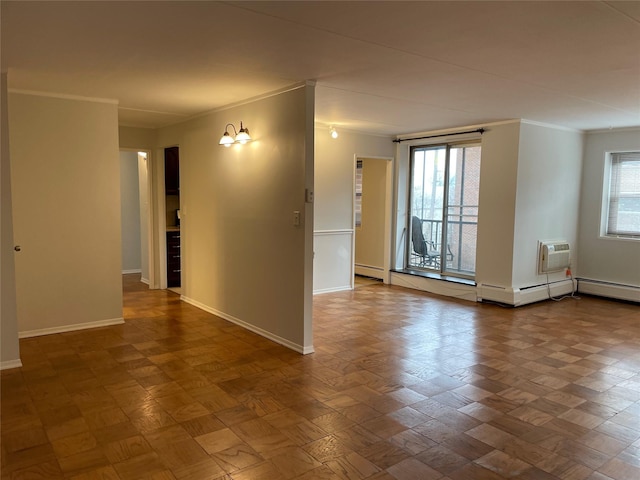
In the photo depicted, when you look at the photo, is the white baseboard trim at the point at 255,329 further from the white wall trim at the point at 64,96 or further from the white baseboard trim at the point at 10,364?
the white wall trim at the point at 64,96

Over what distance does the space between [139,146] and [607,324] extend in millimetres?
6350

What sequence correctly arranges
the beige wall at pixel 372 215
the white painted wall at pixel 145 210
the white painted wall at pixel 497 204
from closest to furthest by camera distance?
the white painted wall at pixel 497 204, the white painted wall at pixel 145 210, the beige wall at pixel 372 215

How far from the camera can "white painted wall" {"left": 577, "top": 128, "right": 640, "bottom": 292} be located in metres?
6.25

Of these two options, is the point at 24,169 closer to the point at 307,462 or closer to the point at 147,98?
the point at 147,98

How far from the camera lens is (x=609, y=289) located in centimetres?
646

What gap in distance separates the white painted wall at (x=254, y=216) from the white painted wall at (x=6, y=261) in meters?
1.98

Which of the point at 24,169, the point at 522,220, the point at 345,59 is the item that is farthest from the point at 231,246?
the point at 522,220

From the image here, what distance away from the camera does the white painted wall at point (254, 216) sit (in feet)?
13.0

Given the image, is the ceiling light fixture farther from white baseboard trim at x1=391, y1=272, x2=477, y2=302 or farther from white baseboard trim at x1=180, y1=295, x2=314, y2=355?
white baseboard trim at x1=391, y1=272, x2=477, y2=302

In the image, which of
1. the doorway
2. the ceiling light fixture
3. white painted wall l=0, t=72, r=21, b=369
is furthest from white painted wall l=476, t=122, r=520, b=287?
the doorway

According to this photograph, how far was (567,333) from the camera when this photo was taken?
479cm

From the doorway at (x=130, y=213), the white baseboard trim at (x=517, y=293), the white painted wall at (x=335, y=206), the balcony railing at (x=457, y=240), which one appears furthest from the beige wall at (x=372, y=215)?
the doorway at (x=130, y=213)

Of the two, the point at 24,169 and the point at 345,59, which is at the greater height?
the point at 345,59

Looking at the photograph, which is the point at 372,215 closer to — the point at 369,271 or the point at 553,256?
the point at 369,271
